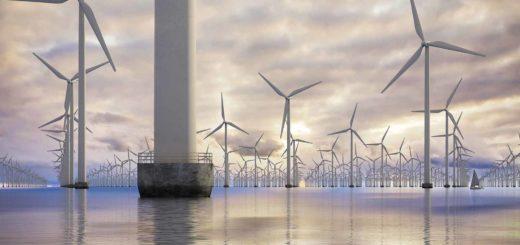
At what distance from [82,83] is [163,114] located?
115 feet

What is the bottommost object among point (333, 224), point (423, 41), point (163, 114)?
point (333, 224)

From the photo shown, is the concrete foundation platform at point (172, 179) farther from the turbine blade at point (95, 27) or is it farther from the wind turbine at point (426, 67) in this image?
the wind turbine at point (426, 67)

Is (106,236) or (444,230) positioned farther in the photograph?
(444,230)

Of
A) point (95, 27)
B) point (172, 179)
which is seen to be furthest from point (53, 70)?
point (172, 179)

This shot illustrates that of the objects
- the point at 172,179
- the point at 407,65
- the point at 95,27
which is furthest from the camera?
the point at 407,65

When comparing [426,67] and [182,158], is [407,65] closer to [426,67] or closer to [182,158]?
[426,67]

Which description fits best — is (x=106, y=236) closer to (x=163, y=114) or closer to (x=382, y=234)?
(x=382, y=234)

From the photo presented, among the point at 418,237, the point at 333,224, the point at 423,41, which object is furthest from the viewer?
the point at 423,41

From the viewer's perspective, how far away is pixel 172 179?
7775 centimetres

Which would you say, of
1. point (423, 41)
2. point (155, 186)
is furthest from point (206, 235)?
point (423, 41)

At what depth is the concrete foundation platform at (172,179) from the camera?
255 ft

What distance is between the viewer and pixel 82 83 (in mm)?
111312

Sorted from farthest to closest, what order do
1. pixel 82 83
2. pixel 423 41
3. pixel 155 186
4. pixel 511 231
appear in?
pixel 423 41
pixel 82 83
pixel 155 186
pixel 511 231

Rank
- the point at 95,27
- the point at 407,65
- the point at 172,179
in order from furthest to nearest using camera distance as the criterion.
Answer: the point at 407,65 < the point at 95,27 < the point at 172,179
